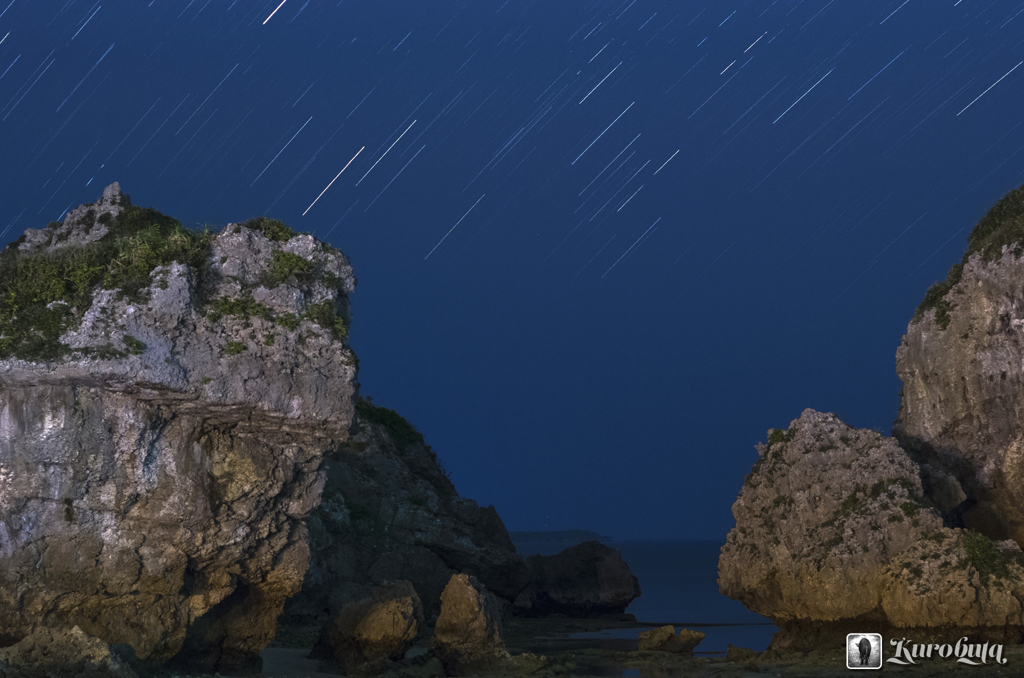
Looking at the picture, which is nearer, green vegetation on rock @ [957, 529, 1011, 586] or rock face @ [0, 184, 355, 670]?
rock face @ [0, 184, 355, 670]

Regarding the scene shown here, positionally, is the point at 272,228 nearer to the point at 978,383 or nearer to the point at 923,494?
the point at 923,494

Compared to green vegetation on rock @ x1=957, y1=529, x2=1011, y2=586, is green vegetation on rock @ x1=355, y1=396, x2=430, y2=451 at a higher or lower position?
higher

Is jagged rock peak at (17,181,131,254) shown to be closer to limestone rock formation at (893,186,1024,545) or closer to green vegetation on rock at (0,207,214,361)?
green vegetation on rock at (0,207,214,361)

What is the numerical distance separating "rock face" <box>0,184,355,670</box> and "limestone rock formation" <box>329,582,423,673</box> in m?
5.23

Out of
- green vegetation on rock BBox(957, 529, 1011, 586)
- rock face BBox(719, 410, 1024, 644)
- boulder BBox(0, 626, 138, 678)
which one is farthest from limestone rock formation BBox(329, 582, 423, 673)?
green vegetation on rock BBox(957, 529, 1011, 586)

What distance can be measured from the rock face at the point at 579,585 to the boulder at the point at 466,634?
19.1 m

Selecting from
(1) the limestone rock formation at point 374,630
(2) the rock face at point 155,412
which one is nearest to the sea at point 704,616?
(1) the limestone rock formation at point 374,630

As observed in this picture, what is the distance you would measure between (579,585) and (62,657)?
32434mm

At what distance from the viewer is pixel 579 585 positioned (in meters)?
48.1

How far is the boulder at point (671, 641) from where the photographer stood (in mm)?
32250

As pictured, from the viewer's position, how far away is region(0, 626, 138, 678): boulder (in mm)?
17969

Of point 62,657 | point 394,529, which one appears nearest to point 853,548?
point 394,529

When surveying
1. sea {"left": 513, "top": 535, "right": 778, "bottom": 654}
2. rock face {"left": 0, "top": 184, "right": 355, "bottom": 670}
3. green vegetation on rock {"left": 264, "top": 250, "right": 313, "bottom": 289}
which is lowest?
sea {"left": 513, "top": 535, "right": 778, "bottom": 654}

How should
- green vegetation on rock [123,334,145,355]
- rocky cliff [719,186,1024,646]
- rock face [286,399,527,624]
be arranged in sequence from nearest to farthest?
green vegetation on rock [123,334,145,355] < rocky cliff [719,186,1024,646] < rock face [286,399,527,624]
